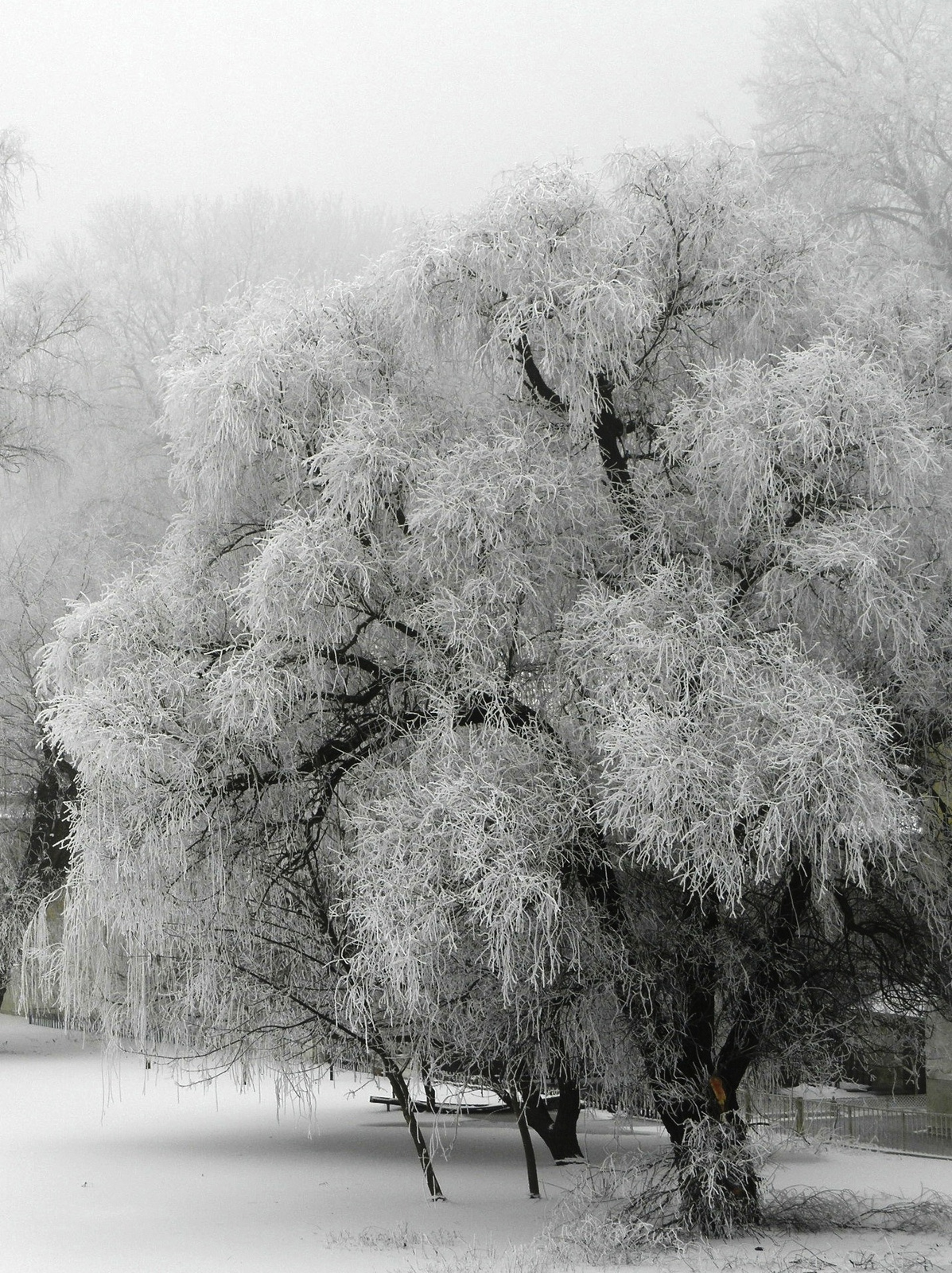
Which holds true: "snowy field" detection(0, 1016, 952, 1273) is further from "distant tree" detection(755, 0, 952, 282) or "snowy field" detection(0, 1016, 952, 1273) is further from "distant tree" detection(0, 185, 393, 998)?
"distant tree" detection(755, 0, 952, 282)

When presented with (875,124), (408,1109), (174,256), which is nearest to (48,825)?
(408,1109)

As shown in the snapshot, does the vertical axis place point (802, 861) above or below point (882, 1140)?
above

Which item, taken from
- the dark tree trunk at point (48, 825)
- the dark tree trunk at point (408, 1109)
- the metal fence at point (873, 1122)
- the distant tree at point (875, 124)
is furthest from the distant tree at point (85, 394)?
the metal fence at point (873, 1122)

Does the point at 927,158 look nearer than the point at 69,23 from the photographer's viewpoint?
Yes

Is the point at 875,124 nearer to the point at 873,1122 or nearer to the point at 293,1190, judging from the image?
the point at 873,1122

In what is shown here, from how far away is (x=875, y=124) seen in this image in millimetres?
18516

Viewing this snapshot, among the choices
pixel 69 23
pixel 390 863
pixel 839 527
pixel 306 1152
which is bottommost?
pixel 306 1152

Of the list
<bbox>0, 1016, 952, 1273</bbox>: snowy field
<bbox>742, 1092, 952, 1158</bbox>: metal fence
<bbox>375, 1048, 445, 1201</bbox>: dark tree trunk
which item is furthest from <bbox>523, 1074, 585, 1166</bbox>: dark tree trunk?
<bbox>742, 1092, 952, 1158</bbox>: metal fence

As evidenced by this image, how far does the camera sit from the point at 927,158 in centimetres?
1869

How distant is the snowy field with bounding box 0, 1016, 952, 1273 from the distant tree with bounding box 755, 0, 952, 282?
11.0 m

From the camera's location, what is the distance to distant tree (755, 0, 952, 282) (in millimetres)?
18156

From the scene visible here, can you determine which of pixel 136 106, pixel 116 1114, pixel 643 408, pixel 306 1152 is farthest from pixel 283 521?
pixel 136 106

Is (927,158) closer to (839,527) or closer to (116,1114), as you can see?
(839,527)

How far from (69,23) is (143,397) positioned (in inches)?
2640
